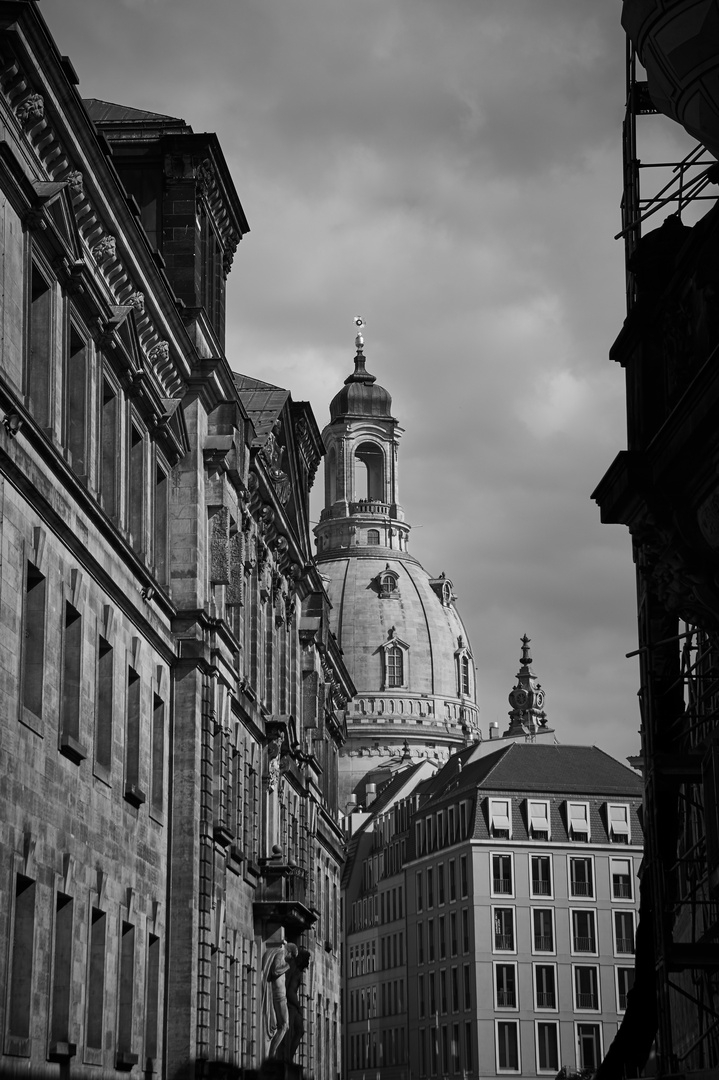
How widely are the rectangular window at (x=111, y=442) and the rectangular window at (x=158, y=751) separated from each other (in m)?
5.91

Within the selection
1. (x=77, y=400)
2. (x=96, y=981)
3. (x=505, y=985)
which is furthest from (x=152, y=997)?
Answer: (x=505, y=985)

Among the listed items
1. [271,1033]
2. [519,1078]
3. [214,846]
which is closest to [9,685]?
[214,846]

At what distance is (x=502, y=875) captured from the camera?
413 feet

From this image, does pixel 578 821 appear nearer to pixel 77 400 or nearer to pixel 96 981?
pixel 96 981

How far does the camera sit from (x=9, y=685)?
3234cm

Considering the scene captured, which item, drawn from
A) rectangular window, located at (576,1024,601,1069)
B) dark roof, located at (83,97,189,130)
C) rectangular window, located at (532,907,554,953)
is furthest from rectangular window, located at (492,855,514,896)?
dark roof, located at (83,97,189,130)

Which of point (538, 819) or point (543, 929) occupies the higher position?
point (538, 819)

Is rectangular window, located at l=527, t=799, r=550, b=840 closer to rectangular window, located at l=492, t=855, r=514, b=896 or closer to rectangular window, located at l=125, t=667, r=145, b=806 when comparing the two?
rectangular window, located at l=492, t=855, r=514, b=896

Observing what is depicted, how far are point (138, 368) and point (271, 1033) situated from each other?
24.9m

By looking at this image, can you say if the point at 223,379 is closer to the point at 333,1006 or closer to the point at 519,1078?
the point at 333,1006

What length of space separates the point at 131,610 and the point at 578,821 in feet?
296

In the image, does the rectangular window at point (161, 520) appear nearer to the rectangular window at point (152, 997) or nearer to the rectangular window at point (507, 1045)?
the rectangular window at point (152, 997)

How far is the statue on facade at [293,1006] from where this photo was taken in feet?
198

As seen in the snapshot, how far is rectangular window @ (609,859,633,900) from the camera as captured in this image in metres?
127
